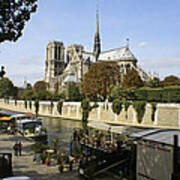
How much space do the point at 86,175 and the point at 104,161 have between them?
2.12 m

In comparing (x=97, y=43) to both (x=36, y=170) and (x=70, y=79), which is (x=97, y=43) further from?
(x=36, y=170)

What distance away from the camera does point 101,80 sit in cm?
5200

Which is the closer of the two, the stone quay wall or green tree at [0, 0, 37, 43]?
green tree at [0, 0, 37, 43]

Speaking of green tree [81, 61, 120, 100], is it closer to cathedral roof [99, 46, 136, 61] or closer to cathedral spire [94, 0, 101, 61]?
cathedral roof [99, 46, 136, 61]

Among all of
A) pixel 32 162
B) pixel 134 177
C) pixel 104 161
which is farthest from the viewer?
pixel 32 162

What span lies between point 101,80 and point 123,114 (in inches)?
555

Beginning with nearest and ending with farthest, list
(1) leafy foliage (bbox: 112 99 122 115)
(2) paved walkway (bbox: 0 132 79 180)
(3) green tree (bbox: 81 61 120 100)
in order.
→ 1. (2) paved walkway (bbox: 0 132 79 180)
2. (1) leafy foliage (bbox: 112 99 122 115)
3. (3) green tree (bbox: 81 61 120 100)

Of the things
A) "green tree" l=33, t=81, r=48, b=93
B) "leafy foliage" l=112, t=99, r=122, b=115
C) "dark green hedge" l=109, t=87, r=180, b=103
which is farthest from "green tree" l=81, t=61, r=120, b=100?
"green tree" l=33, t=81, r=48, b=93

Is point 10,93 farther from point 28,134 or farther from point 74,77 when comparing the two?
point 28,134

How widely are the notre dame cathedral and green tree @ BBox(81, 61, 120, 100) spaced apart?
18409 mm

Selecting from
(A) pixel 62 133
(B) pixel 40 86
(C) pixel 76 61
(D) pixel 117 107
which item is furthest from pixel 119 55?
(A) pixel 62 133

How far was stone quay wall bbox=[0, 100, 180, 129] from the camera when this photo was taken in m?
33.8

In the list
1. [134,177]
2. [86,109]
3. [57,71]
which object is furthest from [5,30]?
[57,71]

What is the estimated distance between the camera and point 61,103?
53.0 m
